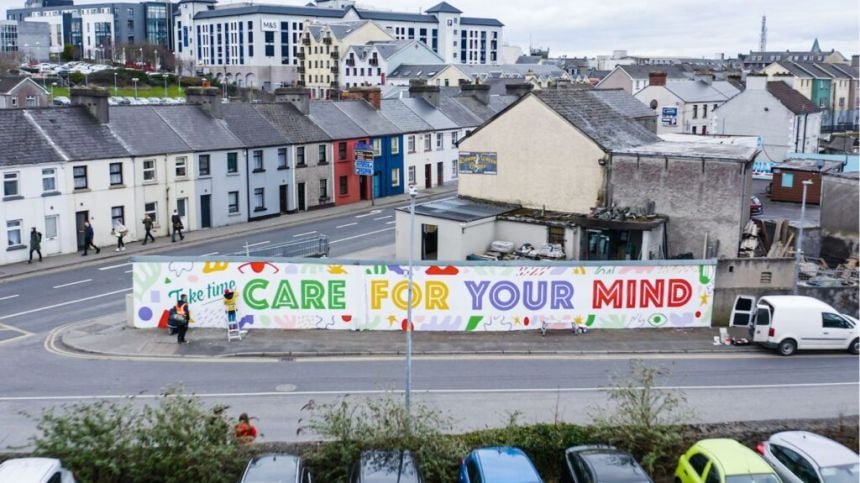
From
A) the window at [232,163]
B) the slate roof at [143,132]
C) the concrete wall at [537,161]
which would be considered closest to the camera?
the concrete wall at [537,161]

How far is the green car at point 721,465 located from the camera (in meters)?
15.2

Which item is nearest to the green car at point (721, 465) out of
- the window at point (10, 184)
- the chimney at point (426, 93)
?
the window at point (10, 184)

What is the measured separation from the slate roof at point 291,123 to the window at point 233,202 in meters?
5.14

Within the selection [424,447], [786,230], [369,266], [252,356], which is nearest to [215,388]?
[252,356]

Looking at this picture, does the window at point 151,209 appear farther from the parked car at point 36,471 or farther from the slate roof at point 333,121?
the parked car at point 36,471

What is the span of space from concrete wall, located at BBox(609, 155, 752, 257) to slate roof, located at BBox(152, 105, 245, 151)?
23906 mm

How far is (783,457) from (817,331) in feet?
37.8

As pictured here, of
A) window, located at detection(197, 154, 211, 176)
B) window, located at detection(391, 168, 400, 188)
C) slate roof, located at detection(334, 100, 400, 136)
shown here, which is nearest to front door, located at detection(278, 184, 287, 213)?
window, located at detection(197, 154, 211, 176)

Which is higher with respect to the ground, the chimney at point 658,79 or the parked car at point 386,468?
the chimney at point 658,79

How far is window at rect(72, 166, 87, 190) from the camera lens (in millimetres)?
42219

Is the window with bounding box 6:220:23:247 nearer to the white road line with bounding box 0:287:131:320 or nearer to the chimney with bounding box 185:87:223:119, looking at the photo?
the white road line with bounding box 0:287:131:320

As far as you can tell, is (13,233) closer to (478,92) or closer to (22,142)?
(22,142)

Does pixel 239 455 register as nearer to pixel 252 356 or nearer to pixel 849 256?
pixel 252 356

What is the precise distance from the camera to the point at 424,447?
16.0 meters
